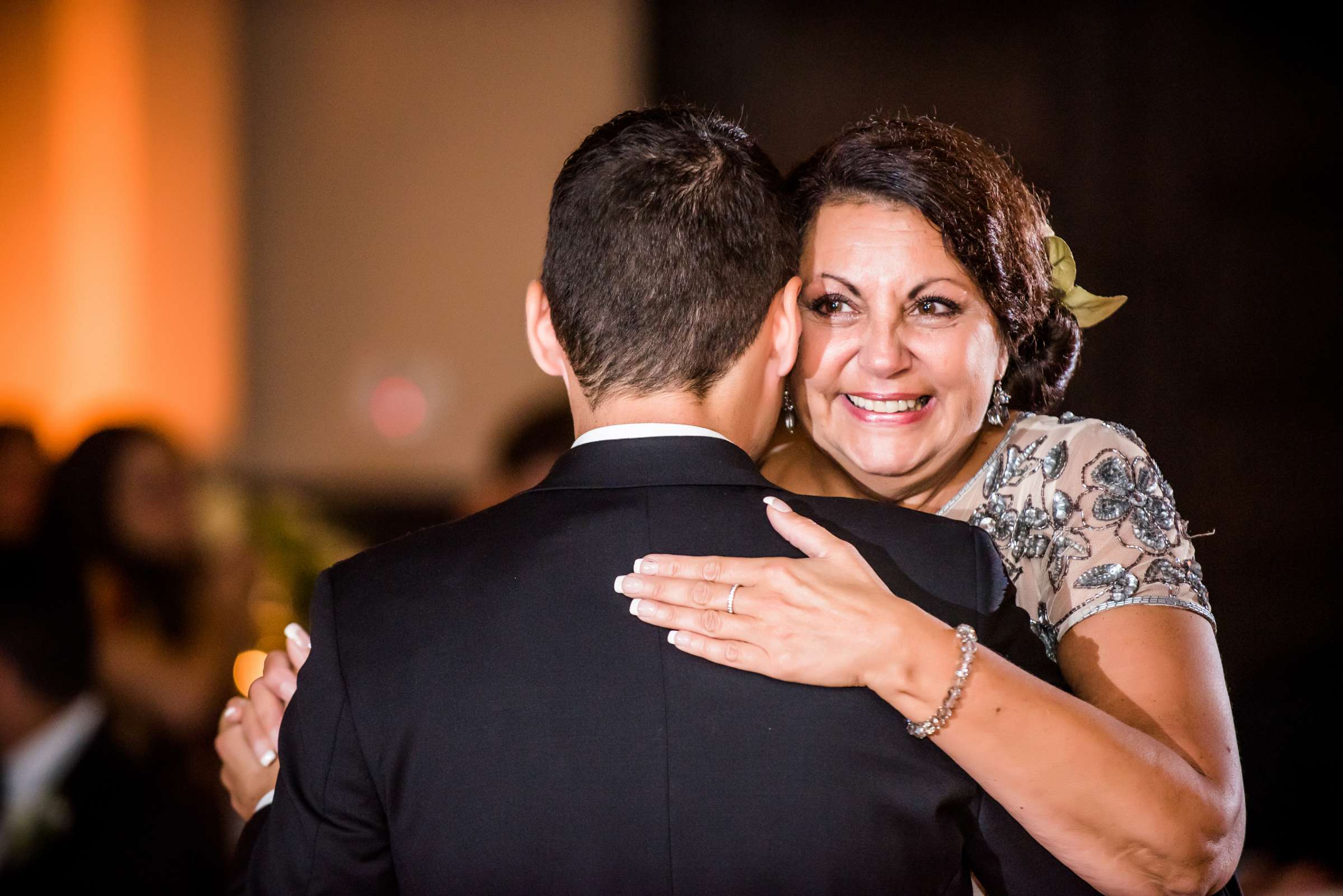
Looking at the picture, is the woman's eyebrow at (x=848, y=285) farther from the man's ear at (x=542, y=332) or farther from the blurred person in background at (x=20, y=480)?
the blurred person in background at (x=20, y=480)

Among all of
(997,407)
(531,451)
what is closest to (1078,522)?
(997,407)

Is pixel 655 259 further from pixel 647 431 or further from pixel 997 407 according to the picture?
pixel 997 407

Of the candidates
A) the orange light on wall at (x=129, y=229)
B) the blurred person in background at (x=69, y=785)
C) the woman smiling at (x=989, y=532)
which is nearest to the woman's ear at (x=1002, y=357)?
the woman smiling at (x=989, y=532)

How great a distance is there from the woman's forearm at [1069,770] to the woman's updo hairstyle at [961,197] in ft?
2.48

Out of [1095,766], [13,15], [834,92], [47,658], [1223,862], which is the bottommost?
[47,658]

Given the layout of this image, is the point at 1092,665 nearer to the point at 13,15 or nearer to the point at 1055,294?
the point at 1055,294

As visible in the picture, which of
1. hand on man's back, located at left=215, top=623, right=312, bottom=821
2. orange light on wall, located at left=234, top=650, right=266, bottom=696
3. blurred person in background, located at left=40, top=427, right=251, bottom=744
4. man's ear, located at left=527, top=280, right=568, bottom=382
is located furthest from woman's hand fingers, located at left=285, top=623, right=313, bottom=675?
orange light on wall, located at left=234, top=650, right=266, bottom=696

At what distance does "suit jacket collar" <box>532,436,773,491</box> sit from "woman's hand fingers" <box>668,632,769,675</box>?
18 cm

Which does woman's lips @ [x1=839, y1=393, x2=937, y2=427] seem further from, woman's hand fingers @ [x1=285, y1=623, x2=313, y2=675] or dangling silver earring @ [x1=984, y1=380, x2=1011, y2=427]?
woman's hand fingers @ [x1=285, y1=623, x2=313, y2=675]

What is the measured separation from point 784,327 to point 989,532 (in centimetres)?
65

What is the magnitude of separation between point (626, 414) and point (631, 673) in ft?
1.01

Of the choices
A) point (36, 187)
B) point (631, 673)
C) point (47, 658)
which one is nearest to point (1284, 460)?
point (631, 673)

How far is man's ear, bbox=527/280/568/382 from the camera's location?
60.4 inches

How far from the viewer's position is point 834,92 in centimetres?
537
